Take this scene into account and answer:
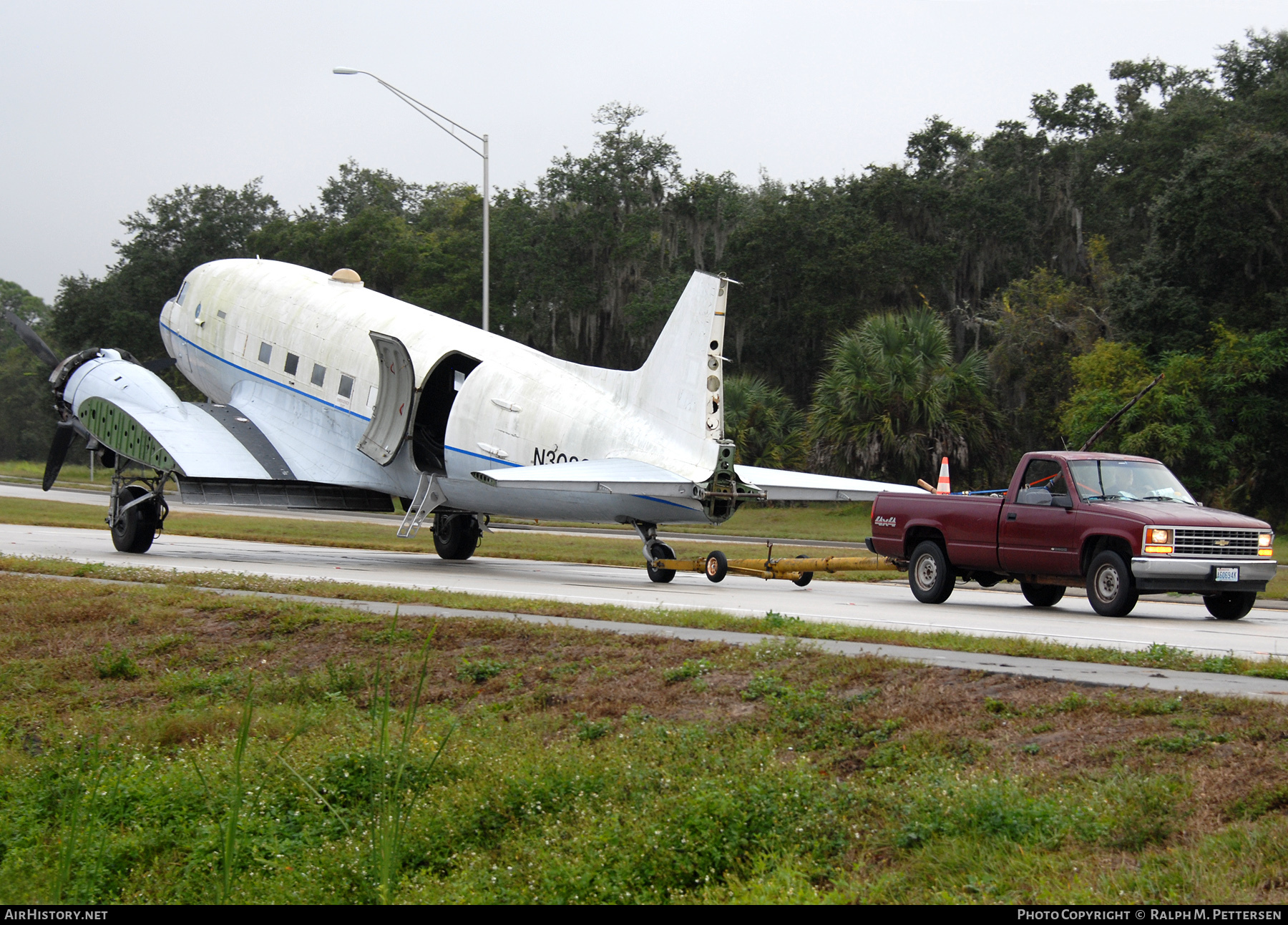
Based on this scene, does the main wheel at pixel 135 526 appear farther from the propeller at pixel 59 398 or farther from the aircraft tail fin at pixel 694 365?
the aircraft tail fin at pixel 694 365

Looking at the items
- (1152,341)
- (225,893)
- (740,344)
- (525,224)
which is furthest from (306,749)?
(525,224)

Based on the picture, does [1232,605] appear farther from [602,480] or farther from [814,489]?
[602,480]

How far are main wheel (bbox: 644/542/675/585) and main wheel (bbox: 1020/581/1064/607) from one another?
19.8 feet

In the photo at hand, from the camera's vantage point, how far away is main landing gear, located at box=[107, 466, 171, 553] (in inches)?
949

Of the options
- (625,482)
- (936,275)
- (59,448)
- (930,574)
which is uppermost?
(936,275)

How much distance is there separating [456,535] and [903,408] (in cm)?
2217

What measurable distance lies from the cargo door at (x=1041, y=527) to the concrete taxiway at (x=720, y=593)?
0.73 m

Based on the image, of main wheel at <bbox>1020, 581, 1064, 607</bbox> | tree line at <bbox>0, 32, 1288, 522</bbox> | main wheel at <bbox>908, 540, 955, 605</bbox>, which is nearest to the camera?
main wheel at <bbox>908, 540, 955, 605</bbox>

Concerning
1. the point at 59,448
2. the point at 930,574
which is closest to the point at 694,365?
the point at 930,574

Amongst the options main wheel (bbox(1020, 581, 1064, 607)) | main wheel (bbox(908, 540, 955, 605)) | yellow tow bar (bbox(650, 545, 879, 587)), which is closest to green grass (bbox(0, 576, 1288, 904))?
main wheel (bbox(908, 540, 955, 605))

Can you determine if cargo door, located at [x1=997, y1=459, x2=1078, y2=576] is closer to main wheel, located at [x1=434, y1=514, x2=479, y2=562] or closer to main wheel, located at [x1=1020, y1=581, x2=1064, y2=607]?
main wheel, located at [x1=1020, y1=581, x2=1064, y2=607]

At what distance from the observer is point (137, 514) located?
24.1 meters

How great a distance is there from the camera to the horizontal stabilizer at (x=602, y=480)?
19.1 meters

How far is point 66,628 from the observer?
43.6 ft
